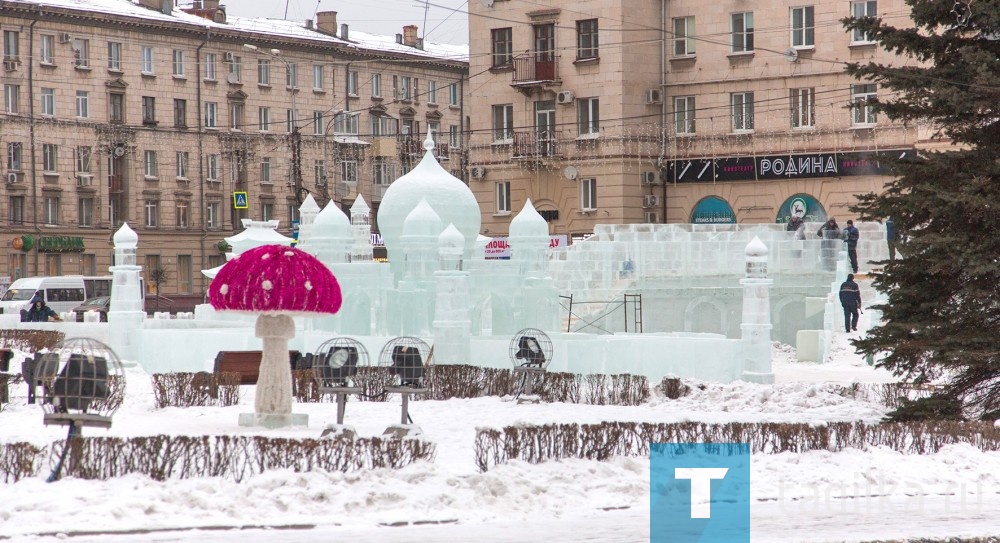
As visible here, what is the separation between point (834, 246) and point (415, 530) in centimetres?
2446

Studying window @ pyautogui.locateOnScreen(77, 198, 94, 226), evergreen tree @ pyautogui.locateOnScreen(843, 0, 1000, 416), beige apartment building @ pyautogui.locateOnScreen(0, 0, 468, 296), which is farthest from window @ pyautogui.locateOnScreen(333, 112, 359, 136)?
evergreen tree @ pyautogui.locateOnScreen(843, 0, 1000, 416)

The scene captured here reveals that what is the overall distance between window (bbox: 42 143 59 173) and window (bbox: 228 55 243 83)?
8.83 m

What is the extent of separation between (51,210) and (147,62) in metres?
7.73

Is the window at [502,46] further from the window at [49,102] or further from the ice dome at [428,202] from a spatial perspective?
the window at [49,102]

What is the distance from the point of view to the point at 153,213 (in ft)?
212

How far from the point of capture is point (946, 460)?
50.0ft

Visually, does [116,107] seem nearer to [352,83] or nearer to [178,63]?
[178,63]

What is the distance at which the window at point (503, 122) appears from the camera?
51125 mm

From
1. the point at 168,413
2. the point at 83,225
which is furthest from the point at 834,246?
the point at 83,225

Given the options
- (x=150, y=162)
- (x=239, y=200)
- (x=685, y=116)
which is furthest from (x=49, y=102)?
(x=685, y=116)

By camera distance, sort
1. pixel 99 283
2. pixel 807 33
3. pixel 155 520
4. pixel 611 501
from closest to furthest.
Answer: pixel 155 520, pixel 611 501, pixel 807 33, pixel 99 283

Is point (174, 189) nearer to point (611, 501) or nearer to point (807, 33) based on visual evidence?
point (807, 33)

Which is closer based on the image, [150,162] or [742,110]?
[742,110]

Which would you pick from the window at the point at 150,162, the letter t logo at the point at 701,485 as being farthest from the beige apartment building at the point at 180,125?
the letter t logo at the point at 701,485
